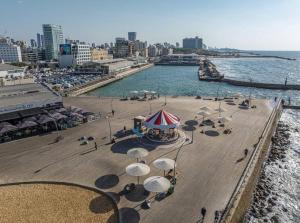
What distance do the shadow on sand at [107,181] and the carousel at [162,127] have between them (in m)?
9.24

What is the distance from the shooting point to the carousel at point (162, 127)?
2983 centimetres

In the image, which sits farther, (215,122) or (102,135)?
(215,122)

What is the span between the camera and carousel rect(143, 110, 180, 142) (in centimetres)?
2983

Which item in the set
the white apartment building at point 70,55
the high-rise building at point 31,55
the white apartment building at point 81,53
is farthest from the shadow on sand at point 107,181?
the high-rise building at point 31,55

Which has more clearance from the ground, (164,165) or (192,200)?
(164,165)

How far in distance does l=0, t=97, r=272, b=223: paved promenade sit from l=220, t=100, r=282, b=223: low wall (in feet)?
2.14

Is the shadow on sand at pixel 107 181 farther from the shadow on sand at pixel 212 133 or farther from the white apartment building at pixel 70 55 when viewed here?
the white apartment building at pixel 70 55

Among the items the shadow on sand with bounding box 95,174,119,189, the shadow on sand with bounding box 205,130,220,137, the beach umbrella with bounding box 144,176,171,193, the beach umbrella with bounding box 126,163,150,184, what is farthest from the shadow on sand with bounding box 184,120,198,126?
the beach umbrella with bounding box 144,176,171,193

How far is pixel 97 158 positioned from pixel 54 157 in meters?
5.01

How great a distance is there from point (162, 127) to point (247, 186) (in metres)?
11.8

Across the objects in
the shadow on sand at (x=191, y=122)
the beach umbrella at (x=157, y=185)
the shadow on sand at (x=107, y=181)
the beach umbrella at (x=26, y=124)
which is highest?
the beach umbrella at (x=26, y=124)

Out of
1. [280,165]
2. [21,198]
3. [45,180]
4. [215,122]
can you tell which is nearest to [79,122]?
[45,180]

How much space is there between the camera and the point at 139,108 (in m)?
46.8

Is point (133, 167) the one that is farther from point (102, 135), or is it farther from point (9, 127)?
point (9, 127)
